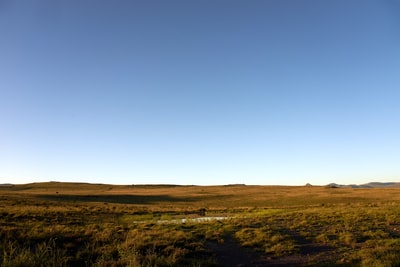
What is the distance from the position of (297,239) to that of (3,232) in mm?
15899

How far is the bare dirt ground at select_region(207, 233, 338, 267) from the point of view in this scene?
14.5 metres

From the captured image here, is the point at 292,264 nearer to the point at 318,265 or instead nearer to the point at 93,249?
the point at 318,265

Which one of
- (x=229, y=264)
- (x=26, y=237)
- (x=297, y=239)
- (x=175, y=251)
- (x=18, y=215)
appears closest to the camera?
(x=229, y=264)

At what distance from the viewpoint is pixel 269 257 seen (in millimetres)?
15695

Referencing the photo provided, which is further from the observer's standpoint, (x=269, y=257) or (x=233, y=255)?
(x=233, y=255)

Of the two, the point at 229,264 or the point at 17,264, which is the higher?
the point at 17,264

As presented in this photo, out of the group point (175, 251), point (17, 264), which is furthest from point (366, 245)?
point (17, 264)

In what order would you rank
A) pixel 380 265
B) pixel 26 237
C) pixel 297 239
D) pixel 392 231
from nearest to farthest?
pixel 380 265, pixel 26 237, pixel 297 239, pixel 392 231

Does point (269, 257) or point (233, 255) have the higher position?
point (269, 257)

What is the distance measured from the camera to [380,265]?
38.5ft

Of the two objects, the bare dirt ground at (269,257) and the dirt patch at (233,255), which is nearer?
the bare dirt ground at (269,257)

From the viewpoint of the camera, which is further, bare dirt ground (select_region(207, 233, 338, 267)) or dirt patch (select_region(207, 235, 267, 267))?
dirt patch (select_region(207, 235, 267, 267))

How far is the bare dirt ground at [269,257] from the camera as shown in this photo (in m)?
14.5

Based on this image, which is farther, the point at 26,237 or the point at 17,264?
the point at 26,237
